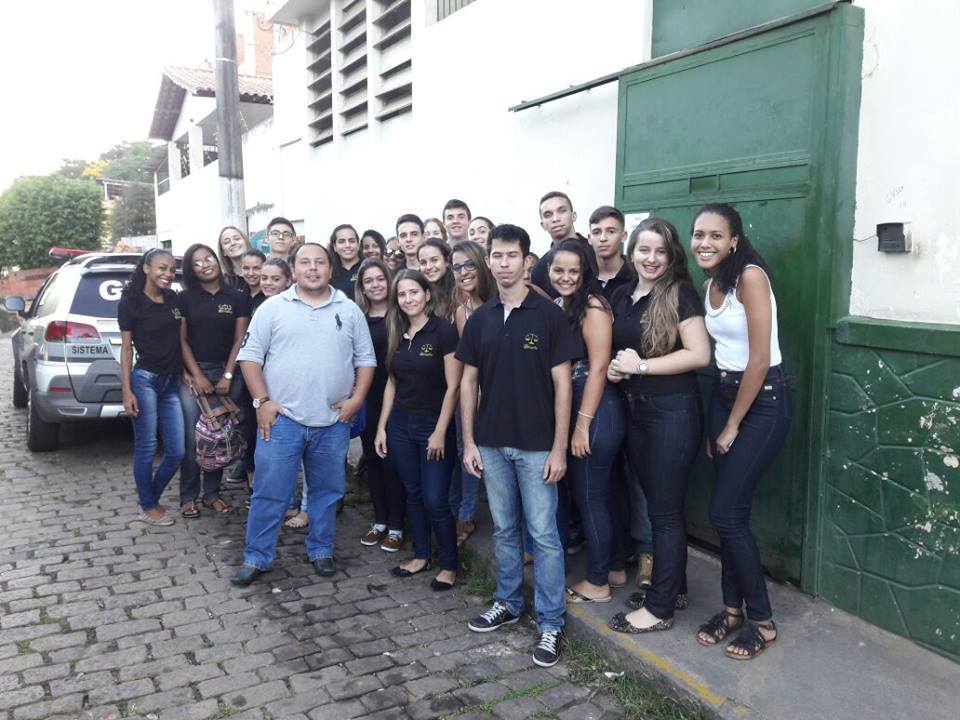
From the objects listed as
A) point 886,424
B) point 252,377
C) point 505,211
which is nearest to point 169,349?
point 252,377

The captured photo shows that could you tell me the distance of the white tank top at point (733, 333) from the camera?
3135mm

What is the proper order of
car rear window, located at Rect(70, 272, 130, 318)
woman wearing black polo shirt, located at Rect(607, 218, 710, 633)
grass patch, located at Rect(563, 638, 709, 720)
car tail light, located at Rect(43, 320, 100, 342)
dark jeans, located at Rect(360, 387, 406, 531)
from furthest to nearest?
car rear window, located at Rect(70, 272, 130, 318), car tail light, located at Rect(43, 320, 100, 342), dark jeans, located at Rect(360, 387, 406, 531), woman wearing black polo shirt, located at Rect(607, 218, 710, 633), grass patch, located at Rect(563, 638, 709, 720)

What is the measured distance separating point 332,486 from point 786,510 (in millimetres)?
2503

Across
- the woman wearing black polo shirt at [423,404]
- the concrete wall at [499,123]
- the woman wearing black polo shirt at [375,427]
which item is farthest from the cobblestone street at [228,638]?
the concrete wall at [499,123]

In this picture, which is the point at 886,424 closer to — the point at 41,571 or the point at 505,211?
the point at 505,211

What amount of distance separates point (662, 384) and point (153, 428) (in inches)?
140

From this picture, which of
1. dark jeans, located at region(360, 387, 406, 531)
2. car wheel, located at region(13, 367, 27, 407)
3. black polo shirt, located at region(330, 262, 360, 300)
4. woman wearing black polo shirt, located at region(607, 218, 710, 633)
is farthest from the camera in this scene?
car wheel, located at region(13, 367, 27, 407)

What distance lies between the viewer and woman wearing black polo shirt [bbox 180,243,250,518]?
17.1ft

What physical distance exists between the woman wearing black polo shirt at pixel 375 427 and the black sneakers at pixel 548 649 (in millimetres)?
1455

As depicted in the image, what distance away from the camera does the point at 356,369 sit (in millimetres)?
4469

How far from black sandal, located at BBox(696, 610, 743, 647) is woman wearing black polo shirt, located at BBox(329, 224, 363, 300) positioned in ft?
10.9

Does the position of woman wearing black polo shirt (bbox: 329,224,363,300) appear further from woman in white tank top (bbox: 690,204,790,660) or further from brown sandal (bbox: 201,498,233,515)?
woman in white tank top (bbox: 690,204,790,660)

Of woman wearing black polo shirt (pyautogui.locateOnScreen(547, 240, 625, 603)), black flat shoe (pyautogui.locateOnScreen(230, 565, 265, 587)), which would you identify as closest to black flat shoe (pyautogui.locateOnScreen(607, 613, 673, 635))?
woman wearing black polo shirt (pyautogui.locateOnScreen(547, 240, 625, 603))

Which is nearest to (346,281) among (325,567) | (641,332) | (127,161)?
(325,567)
